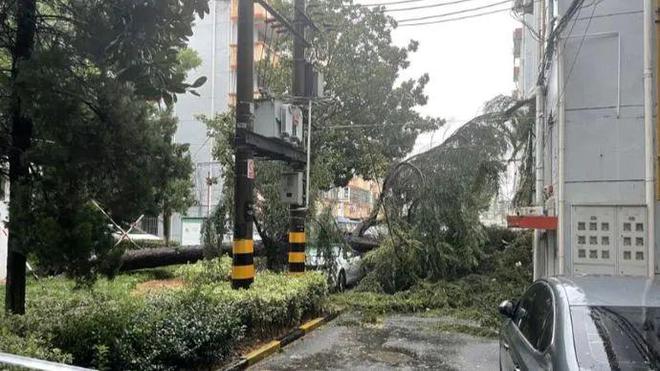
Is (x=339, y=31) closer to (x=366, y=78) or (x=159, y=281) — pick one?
(x=366, y=78)

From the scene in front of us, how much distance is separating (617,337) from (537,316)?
99 cm

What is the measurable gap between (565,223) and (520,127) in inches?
193

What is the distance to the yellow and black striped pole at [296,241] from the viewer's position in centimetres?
1143

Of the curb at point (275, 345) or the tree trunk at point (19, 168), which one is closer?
the tree trunk at point (19, 168)

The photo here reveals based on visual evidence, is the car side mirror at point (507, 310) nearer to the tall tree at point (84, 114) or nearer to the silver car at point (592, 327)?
the silver car at point (592, 327)

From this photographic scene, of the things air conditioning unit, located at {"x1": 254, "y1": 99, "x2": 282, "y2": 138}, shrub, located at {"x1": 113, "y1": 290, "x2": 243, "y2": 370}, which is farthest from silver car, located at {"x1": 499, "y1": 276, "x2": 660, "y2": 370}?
air conditioning unit, located at {"x1": 254, "y1": 99, "x2": 282, "y2": 138}

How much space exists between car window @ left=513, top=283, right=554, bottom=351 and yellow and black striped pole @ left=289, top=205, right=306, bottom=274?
614 centimetres

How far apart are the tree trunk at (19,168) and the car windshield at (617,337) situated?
15.2 ft

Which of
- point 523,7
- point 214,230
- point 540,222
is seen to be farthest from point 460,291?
point 523,7

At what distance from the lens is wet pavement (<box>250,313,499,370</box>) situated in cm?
Answer: 793

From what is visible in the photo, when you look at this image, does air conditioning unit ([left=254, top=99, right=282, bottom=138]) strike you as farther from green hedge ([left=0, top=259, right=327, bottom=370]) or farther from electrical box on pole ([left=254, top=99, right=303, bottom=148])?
green hedge ([left=0, top=259, right=327, bottom=370])

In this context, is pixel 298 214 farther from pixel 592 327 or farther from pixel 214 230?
pixel 592 327

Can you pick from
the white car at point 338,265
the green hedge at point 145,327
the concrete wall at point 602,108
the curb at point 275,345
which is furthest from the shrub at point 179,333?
the white car at point 338,265

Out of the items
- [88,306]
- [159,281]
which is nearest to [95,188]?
[88,306]
